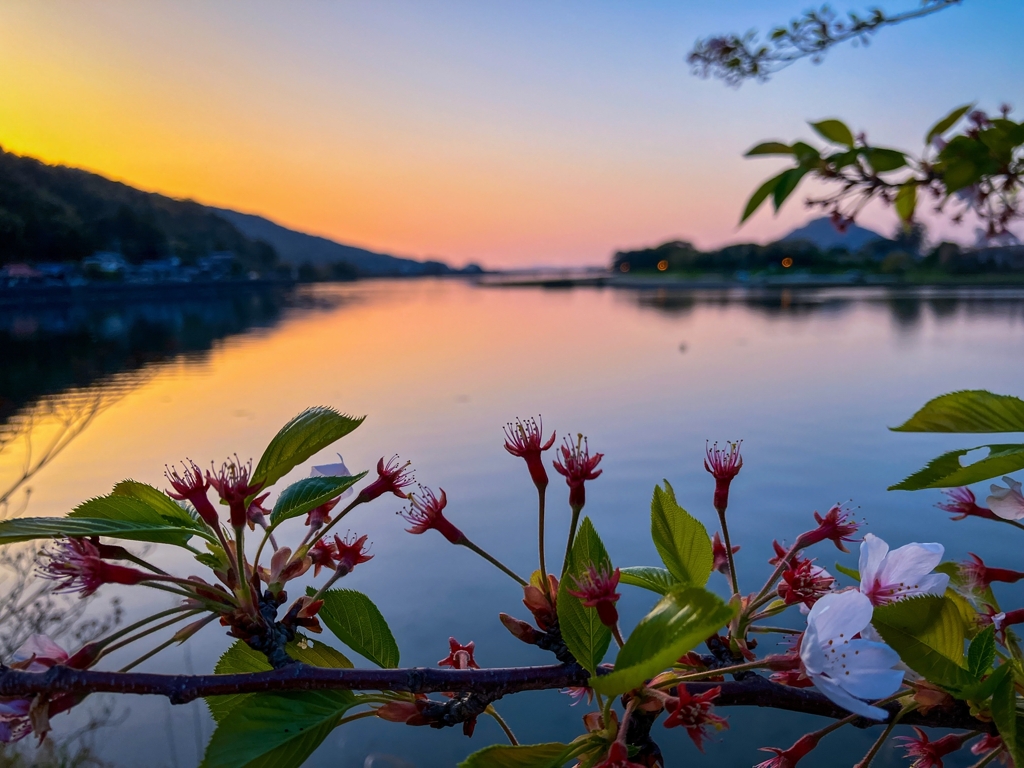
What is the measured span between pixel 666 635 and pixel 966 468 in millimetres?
276

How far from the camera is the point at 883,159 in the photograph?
2.91 feet

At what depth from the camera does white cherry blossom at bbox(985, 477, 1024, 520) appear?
633 mm

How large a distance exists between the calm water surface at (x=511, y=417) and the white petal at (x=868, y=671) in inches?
63.2

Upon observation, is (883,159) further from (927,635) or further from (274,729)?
(274,729)

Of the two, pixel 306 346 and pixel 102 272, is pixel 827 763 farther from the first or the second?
pixel 306 346

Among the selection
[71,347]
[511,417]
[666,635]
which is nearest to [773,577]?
[666,635]

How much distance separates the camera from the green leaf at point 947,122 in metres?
0.97

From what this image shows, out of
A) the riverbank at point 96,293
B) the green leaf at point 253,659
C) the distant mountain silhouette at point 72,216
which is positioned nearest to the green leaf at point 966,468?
the green leaf at point 253,659

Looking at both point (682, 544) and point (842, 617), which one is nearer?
point (842, 617)

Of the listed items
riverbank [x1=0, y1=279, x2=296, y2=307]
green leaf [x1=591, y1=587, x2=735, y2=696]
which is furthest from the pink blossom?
riverbank [x1=0, y1=279, x2=296, y2=307]

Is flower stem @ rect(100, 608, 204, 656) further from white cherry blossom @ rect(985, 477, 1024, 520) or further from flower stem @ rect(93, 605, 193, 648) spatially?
white cherry blossom @ rect(985, 477, 1024, 520)

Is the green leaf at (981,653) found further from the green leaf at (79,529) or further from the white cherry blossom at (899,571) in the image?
the green leaf at (79,529)

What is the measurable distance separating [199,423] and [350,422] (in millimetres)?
7701

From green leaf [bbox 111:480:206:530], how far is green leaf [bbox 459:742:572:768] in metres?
0.29
